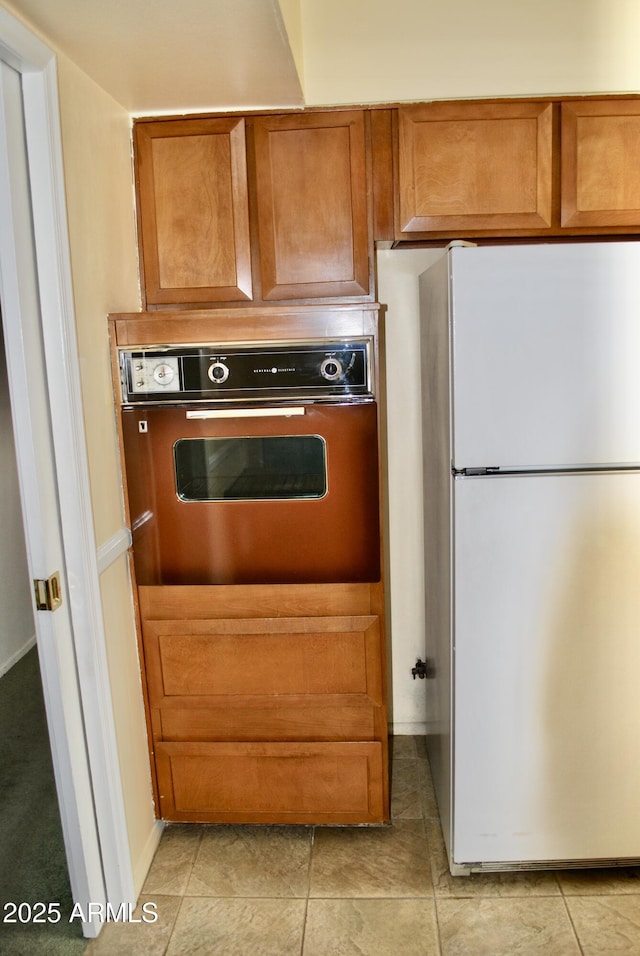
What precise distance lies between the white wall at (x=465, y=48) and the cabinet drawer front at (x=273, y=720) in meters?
1.77

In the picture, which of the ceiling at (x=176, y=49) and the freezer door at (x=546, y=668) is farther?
the freezer door at (x=546, y=668)

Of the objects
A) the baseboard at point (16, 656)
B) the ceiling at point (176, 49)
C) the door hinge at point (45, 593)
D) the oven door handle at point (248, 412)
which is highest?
the ceiling at point (176, 49)

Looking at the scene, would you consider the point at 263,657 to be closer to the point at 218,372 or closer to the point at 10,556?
the point at 218,372

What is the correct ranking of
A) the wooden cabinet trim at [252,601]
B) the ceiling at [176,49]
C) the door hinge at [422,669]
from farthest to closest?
1. the door hinge at [422,669]
2. the wooden cabinet trim at [252,601]
3. the ceiling at [176,49]

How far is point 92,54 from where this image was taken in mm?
1679

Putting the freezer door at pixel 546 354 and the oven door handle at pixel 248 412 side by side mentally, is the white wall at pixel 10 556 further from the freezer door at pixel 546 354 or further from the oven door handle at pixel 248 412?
the freezer door at pixel 546 354

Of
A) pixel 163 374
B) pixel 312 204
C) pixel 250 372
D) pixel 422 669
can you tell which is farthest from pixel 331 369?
pixel 422 669

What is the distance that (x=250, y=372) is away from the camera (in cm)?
190

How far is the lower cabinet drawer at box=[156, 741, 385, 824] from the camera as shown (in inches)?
82.2

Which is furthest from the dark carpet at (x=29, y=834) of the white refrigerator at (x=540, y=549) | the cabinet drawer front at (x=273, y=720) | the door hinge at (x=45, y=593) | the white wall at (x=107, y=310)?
the white refrigerator at (x=540, y=549)

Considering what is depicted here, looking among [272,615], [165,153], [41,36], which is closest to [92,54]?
[41,36]

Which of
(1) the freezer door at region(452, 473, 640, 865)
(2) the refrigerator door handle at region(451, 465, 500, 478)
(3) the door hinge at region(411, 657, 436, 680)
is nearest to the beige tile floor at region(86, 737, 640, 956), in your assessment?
(1) the freezer door at region(452, 473, 640, 865)

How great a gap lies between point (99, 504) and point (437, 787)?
1386 mm

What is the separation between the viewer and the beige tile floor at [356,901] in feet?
5.83
